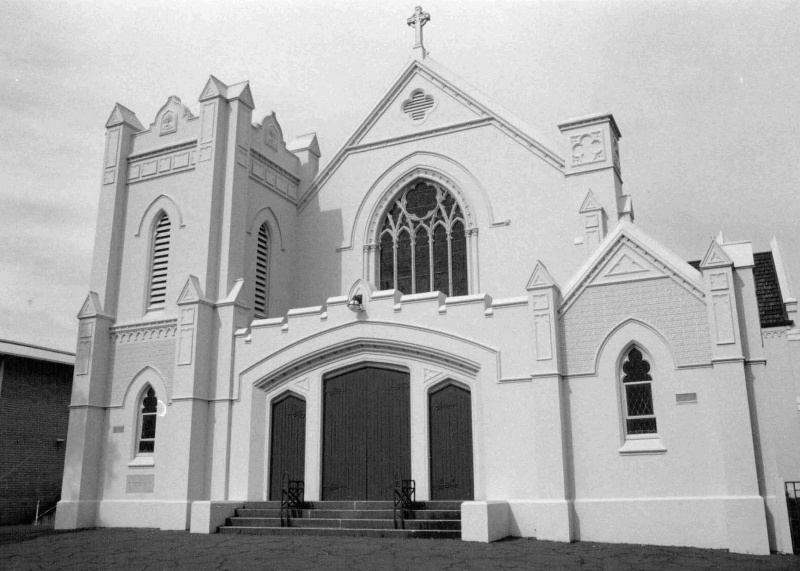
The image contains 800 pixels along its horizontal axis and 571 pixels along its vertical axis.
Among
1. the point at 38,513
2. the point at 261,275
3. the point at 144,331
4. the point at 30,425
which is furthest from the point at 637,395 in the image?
the point at 30,425

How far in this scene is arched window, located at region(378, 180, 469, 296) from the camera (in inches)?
828

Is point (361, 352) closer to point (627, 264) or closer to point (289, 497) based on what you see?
point (289, 497)

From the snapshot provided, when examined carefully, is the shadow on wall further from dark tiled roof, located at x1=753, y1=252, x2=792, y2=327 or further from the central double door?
dark tiled roof, located at x1=753, y1=252, x2=792, y2=327

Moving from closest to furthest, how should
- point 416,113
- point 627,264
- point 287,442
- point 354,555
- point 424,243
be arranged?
point 354,555, point 627,264, point 287,442, point 424,243, point 416,113

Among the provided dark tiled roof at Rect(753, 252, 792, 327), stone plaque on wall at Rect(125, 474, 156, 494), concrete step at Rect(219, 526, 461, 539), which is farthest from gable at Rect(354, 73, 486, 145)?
concrete step at Rect(219, 526, 461, 539)

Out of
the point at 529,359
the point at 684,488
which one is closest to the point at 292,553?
the point at 529,359

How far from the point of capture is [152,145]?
21.8 m

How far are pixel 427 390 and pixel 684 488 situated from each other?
18.3ft

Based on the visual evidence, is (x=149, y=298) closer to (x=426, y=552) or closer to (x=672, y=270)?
(x=426, y=552)

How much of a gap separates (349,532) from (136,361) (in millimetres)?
8209

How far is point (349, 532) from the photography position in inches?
595

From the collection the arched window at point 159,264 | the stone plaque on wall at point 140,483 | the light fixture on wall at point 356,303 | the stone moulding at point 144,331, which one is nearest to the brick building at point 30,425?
the stone moulding at point 144,331

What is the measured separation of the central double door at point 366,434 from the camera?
17.0m

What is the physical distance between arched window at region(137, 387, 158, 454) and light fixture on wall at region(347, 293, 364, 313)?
597cm
